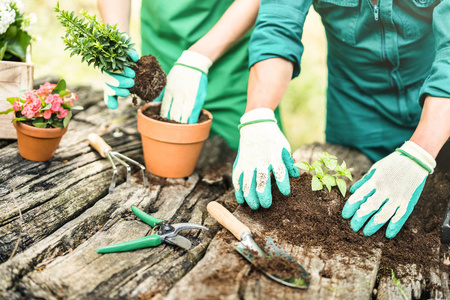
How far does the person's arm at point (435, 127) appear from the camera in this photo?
163cm

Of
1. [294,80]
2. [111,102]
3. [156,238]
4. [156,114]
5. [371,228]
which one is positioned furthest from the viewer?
[294,80]

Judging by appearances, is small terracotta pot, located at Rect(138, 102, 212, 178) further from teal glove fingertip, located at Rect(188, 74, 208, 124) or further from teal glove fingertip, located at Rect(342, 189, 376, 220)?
teal glove fingertip, located at Rect(342, 189, 376, 220)

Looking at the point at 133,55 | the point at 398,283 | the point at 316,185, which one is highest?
the point at 133,55

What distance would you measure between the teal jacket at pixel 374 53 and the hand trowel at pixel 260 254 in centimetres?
90

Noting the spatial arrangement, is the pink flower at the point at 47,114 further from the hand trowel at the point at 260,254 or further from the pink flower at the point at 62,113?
the hand trowel at the point at 260,254

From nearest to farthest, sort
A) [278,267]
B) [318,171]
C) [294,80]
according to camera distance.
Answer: [278,267], [318,171], [294,80]

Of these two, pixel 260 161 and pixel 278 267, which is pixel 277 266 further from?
pixel 260 161

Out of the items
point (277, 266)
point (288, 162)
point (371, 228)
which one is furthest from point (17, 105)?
point (371, 228)

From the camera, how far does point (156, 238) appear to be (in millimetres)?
1451

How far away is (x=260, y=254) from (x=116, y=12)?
1.79 m

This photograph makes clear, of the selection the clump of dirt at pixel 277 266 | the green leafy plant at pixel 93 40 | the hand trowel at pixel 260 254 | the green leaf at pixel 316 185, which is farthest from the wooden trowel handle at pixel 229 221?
the green leafy plant at pixel 93 40

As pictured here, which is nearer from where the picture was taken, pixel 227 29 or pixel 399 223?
pixel 399 223

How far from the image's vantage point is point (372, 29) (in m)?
2.06

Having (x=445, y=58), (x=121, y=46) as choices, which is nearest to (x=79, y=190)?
(x=121, y=46)
